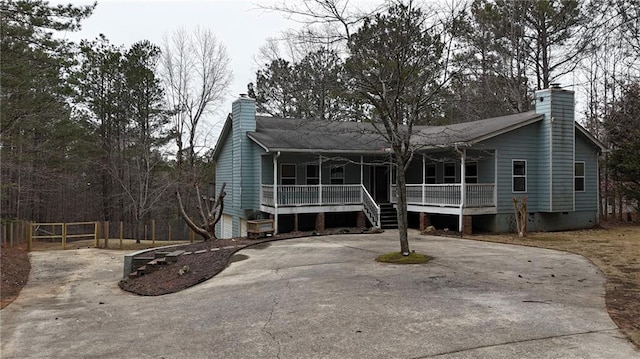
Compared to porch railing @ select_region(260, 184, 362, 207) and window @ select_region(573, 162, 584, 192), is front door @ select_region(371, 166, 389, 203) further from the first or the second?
window @ select_region(573, 162, 584, 192)

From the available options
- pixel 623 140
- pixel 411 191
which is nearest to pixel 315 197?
pixel 411 191

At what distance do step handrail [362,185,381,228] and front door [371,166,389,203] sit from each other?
244 centimetres

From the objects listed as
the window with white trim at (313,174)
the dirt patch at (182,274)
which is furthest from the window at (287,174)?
the dirt patch at (182,274)

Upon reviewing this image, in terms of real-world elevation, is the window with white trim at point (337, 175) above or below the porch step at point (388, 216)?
above

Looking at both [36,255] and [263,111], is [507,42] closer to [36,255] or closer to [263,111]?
[263,111]

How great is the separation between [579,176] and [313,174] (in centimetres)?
1100

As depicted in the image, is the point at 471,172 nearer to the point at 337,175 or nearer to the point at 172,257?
the point at 337,175

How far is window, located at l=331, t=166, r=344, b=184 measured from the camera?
2025 cm

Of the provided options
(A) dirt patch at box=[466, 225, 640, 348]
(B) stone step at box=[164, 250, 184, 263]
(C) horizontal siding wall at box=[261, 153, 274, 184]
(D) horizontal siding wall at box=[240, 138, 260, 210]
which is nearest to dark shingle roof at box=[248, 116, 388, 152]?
(D) horizontal siding wall at box=[240, 138, 260, 210]

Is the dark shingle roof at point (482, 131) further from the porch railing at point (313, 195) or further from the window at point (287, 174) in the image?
the window at point (287, 174)

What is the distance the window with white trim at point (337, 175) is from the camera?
20250 millimetres

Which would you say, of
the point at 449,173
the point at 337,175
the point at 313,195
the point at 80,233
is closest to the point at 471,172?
the point at 449,173

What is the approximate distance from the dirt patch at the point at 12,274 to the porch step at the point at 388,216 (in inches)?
485

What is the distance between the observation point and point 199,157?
29.5 m
